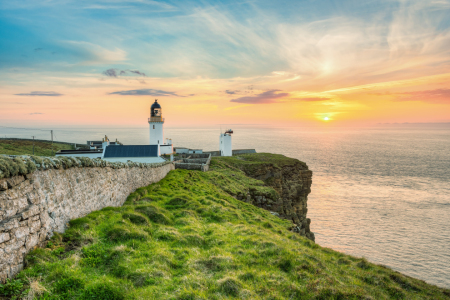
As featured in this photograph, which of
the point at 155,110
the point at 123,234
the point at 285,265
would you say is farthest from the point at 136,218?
the point at 155,110

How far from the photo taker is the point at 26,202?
614 centimetres

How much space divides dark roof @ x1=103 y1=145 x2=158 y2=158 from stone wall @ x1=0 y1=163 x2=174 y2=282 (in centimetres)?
2629

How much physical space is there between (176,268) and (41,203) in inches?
162

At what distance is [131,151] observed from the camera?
3756cm

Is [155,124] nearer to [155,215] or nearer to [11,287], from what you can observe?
[155,215]

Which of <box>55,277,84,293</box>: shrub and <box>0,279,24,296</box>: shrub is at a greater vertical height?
<box>0,279,24,296</box>: shrub

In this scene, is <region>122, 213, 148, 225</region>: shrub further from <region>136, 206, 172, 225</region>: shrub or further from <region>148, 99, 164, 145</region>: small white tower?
<region>148, 99, 164, 145</region>: small white tower

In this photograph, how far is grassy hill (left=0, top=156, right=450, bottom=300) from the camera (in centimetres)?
548

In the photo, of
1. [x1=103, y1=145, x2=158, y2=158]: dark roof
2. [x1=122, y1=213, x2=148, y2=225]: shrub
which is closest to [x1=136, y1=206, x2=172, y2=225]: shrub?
[x1=122, y1=213, x2=148, y2=225]: shrub

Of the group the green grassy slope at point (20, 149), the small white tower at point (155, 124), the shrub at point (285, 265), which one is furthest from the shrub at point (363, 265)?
the green grassy slope at point (20, 149)

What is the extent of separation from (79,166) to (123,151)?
98.4 ft

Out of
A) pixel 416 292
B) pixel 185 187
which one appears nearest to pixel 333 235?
pixel 185 187

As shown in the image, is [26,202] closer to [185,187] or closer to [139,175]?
[139,175]

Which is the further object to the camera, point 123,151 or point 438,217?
point 438,217
